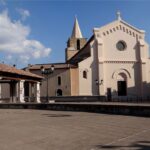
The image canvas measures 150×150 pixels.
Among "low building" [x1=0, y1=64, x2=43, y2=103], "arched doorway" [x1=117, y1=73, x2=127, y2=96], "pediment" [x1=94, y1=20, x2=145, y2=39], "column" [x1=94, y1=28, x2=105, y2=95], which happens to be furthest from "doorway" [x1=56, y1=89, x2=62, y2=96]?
"pediment" [x1=94, y1=20, x2=145, y2=39]

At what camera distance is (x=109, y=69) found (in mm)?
53875

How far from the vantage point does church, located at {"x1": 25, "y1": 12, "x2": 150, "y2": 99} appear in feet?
172

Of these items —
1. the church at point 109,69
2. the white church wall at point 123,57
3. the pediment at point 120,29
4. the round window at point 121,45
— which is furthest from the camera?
the round window at point 121,45

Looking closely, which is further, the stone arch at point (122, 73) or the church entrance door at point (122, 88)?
the church entrance door at point (122, 88)

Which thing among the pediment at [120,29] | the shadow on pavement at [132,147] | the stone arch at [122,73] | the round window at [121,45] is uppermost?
the pediment at [120,29]

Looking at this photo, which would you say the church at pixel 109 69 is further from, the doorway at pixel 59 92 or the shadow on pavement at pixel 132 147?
the shadow on pavement at pixel 132 147

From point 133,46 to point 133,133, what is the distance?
45463 mm

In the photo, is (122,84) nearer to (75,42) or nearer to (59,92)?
(59,92)

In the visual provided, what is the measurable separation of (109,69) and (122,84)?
3.78 metres

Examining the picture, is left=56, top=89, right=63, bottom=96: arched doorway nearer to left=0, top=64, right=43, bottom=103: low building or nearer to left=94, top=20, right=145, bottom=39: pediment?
A: left=0, top=64, right=43, bottom=103: low building

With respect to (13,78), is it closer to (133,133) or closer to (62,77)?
(133,133)

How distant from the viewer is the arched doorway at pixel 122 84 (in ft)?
179

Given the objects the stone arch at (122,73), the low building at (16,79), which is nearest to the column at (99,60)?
the stone arch at (122,73)

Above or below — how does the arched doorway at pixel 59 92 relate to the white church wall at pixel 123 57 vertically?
below
